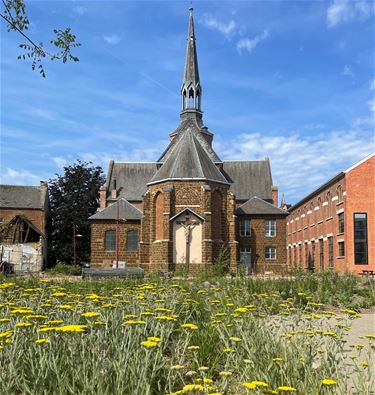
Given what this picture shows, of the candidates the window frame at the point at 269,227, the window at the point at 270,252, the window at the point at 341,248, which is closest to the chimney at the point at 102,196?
the window frame at the point at 269,227

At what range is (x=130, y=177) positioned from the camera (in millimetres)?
53875

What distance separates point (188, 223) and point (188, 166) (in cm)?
509

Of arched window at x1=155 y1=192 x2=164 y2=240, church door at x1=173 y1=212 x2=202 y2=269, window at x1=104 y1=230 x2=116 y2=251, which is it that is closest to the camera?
church door at x1=173 y1=212 x2=202 y2=269

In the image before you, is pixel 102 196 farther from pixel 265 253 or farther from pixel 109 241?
pixel 265 253

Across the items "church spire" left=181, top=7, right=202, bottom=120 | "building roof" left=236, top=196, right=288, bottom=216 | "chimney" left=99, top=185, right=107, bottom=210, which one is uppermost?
"church spire" left=181, top=7, right=202, bottom=120

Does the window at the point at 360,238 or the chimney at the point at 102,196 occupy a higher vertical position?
the chimney at the point at 102,196

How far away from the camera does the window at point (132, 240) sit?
136 ft

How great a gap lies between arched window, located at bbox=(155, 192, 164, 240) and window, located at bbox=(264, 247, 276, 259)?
11827 mm

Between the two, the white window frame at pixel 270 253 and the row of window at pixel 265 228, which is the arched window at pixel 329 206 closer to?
the row of window at pixel 265 228

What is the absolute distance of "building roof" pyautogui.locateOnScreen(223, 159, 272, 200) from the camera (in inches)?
2058

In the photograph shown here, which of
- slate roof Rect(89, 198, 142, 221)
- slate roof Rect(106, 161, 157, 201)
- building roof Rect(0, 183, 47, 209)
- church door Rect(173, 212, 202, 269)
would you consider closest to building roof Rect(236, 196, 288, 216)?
church door Rect(173, 212, 202, 269)

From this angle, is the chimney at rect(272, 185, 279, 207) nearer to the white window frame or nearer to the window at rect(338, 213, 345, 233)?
the white window frame

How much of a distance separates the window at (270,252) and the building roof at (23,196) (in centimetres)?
2497

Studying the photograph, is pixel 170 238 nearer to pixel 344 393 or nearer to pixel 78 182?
pixel 78 182
